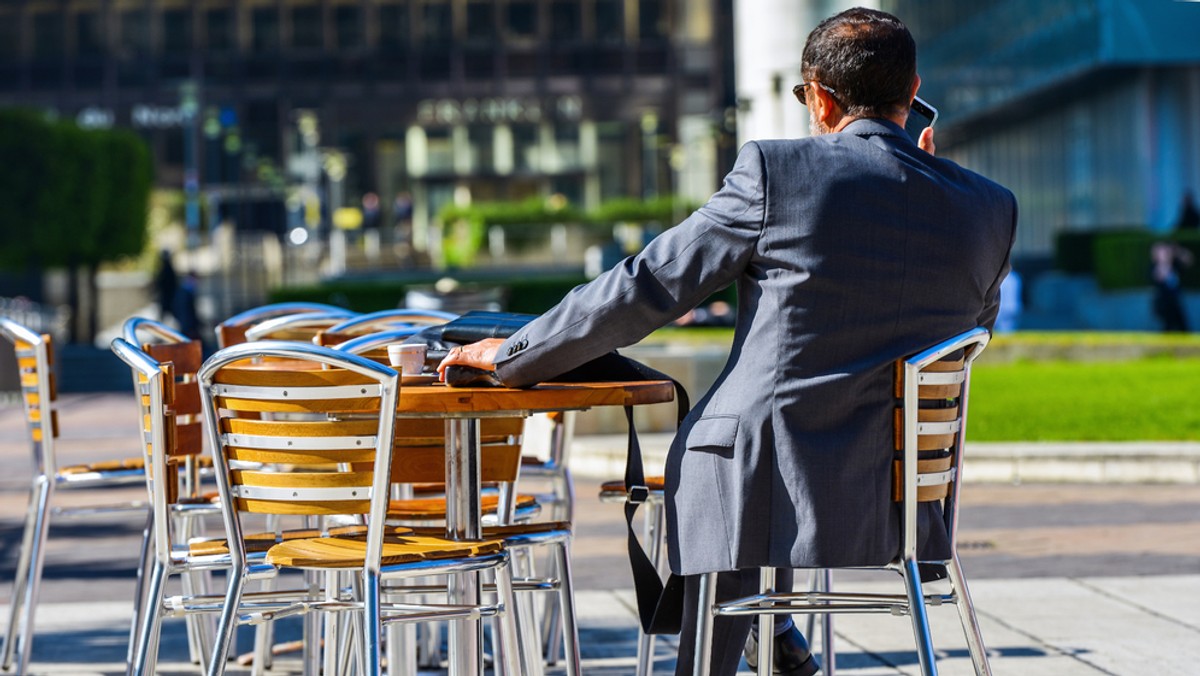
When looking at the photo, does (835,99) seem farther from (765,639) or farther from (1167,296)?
(1167,296)

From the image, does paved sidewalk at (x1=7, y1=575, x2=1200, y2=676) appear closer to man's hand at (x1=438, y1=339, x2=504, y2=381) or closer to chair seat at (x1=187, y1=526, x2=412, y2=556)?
chair seat at (x1=187, y1=526, x2=412, y2=556)

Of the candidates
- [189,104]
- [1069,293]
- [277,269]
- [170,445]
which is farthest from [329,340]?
[277,269]

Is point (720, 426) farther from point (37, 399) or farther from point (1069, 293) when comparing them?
point (1069, 293)

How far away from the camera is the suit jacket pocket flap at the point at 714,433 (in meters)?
3.79

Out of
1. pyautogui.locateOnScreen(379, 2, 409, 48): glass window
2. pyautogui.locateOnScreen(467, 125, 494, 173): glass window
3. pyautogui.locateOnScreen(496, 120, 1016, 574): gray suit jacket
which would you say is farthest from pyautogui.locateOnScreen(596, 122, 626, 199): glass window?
pyautogui.locateOnScreen(496, 120, 1016, 574): gray suit jacket

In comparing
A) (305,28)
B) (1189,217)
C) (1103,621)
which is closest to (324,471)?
(1103,621)

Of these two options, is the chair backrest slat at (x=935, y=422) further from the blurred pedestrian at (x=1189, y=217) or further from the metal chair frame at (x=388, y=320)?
the blurred pedestrian at (x=1189, y=217)

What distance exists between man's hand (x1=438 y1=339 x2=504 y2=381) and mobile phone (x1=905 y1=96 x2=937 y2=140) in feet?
3.54

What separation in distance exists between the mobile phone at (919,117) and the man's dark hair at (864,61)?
0.28 m

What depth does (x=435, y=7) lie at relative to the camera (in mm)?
74250

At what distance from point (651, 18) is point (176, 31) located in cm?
1930

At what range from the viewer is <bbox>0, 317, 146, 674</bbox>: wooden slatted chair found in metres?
6.12

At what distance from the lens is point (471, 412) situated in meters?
4.07

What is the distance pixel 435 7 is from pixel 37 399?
69.5 metres
